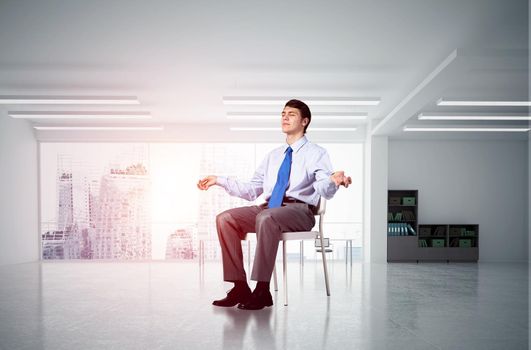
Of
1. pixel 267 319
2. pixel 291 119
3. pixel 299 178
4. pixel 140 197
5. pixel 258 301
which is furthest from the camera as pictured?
pixel 140 197

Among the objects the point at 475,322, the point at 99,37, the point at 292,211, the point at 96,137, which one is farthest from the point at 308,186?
the point at 96,137

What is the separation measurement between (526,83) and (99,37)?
570cm

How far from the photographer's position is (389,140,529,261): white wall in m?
11.0

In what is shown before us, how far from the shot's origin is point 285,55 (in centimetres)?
591

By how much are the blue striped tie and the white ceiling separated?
5.54 feet

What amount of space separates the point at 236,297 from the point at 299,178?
2.91 ft

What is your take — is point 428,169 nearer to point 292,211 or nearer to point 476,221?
point 476,221

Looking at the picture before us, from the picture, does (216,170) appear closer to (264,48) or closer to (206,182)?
(264,48)

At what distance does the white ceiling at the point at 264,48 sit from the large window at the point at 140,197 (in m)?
2.62

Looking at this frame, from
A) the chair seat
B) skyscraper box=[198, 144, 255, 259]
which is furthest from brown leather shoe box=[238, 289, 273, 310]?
skyscraper box=[198, 144, 255, 259]

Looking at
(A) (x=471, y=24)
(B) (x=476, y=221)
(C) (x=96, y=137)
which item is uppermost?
(A) (x=471, y=24)

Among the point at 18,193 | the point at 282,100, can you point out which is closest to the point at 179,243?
the point at 18,193

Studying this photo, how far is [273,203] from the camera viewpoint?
338 centimetres

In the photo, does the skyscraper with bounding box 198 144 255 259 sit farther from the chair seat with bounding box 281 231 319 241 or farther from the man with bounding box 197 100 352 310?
the chair seat with bounding box 281 231 319 241
